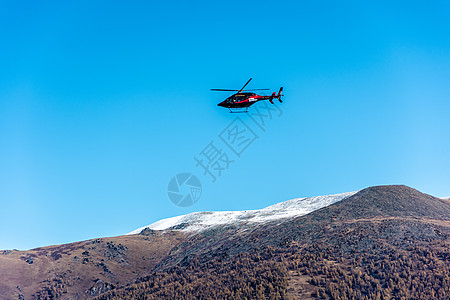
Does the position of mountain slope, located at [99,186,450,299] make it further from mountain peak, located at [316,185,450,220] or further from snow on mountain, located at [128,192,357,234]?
snow on mountain, located at [128,192,357,234]

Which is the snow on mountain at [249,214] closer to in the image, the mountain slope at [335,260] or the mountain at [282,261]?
the mountain at [282,261]

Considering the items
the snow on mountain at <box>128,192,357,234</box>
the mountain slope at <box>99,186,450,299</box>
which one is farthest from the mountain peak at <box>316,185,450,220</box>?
the snow on mountain at <box>128,192,357,234</box>

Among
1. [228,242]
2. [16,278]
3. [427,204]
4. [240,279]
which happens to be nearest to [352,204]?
[427,204]

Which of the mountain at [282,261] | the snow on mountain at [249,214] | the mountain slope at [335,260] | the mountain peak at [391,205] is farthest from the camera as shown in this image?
the snow on mountain at [249,214]

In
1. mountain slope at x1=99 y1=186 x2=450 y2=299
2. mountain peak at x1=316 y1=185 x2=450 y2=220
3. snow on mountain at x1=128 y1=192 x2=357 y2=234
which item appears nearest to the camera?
mountain slope at x1=99 y1=186 x2=450 y2=299

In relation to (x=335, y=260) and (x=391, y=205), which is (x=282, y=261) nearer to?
(x=335, y=260)

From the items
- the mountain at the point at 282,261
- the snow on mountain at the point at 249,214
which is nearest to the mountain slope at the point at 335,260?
the mountain at the point at 282,261

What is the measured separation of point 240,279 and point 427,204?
47.8m

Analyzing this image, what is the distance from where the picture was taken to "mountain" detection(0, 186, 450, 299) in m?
39.9

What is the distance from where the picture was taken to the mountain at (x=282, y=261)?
39938 mm

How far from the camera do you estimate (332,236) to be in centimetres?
5422

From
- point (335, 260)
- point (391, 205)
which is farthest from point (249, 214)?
point (335, 260)

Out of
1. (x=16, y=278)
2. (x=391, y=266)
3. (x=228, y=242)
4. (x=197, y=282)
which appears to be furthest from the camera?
(x=228, y=242)

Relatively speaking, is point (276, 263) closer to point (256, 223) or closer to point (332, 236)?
point (332, 236)
